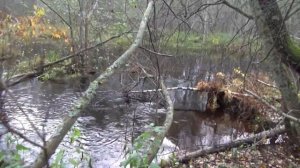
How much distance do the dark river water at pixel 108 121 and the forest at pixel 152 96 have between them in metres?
0.03

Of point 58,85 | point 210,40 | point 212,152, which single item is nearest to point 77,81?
point 58,85

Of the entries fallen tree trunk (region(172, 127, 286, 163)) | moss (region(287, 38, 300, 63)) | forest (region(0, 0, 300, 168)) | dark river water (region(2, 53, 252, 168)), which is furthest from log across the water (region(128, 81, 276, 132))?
moss (region(287, 38, 300, 63))

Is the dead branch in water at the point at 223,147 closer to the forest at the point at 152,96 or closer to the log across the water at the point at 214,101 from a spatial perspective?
the forest at the point at 152,96

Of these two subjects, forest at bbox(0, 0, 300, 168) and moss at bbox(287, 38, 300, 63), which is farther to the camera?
moss at bbox(287, 38, 300, 63)

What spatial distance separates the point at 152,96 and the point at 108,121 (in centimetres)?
169

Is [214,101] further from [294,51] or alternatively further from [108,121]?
[294,51]

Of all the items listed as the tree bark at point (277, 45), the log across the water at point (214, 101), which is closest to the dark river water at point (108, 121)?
the log across the water at point (214, 101)

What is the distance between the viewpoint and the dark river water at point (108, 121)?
7.78m

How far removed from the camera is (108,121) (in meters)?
9.63

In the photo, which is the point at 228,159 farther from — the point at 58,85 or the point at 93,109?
the point at 58,85

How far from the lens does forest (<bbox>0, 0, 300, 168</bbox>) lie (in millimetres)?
3742

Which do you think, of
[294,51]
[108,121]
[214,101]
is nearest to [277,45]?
[294,51]

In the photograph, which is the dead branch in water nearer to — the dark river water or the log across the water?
the dark river water

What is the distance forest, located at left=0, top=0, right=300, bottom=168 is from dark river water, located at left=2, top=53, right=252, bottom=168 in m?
0.03
